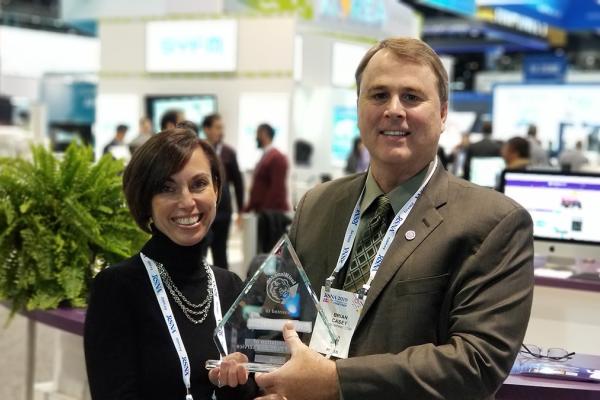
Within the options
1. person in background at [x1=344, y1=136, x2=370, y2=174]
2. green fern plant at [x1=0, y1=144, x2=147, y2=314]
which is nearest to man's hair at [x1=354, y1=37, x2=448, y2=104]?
green fern plant at [x1=0, y1=144, x2=147, y2=314]

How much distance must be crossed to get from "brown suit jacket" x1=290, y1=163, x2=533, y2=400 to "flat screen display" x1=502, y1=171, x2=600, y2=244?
3.11m

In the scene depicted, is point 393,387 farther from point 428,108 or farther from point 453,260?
point 428,108

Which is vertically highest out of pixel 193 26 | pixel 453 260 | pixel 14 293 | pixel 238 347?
pixel 193 26

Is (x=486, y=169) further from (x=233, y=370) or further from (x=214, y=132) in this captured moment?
(x=233, y=370)

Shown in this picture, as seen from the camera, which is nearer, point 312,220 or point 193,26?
point 312,220

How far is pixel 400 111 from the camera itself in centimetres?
164

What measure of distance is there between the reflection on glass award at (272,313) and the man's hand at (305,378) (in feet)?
0.35

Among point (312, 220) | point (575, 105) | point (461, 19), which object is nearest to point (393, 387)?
point (312, 220)

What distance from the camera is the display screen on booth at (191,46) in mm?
11164

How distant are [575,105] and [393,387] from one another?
17033 millimetres

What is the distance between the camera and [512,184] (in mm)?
4770

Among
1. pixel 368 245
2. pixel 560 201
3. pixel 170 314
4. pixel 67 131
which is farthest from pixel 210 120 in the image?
pixel 67 131

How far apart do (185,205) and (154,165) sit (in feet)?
0.40

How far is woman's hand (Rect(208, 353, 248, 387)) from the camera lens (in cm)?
167
